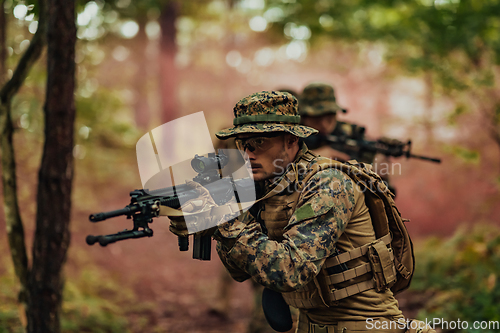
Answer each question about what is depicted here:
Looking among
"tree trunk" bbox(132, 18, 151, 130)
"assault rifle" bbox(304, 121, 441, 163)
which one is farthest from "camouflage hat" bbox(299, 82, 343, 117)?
"tree trunk" bbox(132, 18, 151, 130)

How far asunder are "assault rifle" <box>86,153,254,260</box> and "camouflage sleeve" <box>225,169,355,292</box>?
192mm

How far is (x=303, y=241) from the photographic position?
6.34ft

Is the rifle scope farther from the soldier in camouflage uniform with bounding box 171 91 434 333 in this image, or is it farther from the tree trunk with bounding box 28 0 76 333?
the tree trunk with bounding box 28 0 76 333

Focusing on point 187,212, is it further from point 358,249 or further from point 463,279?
point 463,279

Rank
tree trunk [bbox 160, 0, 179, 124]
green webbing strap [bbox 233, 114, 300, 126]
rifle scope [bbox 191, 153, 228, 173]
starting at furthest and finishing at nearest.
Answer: tree trunk [bbox 160, 0, 179, 124]
green webbing strap [bbox 233, 114, 300, 126]
rifle scope [bbox 191, 153, 228, 173]

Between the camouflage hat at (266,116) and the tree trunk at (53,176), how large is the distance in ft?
5.01

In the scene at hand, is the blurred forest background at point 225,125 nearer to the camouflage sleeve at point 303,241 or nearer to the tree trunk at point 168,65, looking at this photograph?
the tree trunk at point 168,65

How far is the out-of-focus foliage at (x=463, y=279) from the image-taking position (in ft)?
16.4

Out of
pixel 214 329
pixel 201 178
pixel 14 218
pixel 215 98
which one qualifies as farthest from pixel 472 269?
pixel 215 98

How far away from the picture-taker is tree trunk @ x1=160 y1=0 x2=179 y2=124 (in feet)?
44.9

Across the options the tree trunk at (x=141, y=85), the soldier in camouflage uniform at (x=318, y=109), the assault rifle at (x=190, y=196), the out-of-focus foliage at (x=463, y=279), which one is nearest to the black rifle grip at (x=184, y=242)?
the assault rifle at (x=190, y=196)

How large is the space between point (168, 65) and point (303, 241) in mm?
Answer: 13116

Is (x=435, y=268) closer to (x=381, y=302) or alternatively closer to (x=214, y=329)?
(x=214, y=329)

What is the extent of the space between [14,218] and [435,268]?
21.6ft
